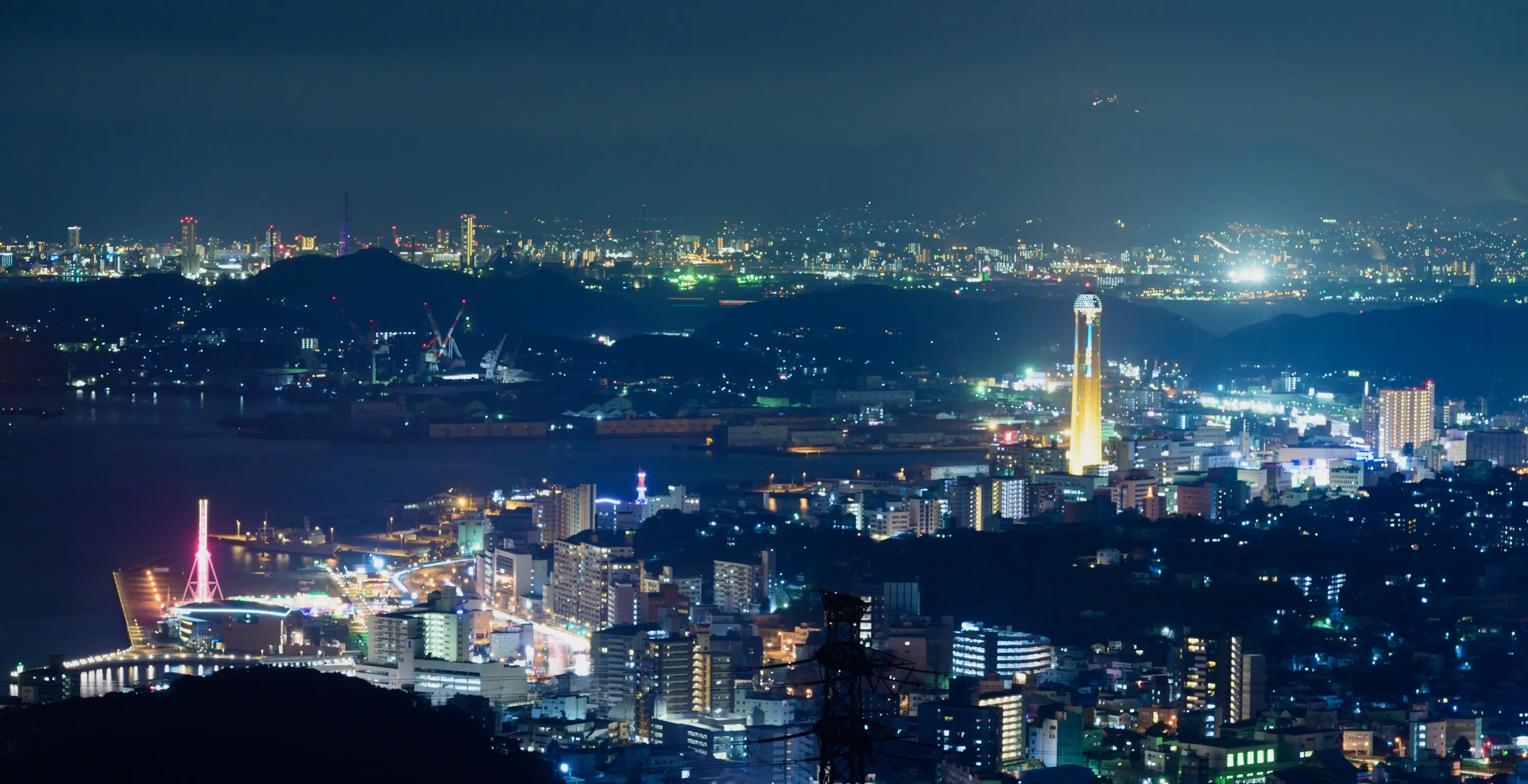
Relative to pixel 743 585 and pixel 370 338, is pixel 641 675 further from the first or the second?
pixel 370 338

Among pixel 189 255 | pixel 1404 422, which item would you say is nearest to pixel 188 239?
pixel 189 255

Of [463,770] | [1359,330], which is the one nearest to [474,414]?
[1359,330]

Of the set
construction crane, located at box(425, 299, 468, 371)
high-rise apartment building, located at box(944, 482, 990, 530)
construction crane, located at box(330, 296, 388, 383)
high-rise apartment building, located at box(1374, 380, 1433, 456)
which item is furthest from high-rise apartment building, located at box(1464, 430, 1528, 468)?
construction crane, located at box(425, 299, 468, 371)

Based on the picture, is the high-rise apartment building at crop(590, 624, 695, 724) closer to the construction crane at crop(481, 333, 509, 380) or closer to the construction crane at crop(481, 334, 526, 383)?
the construction crane at crop(481, 334, 526, 383)

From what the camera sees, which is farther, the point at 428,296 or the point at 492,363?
the point at 428,296

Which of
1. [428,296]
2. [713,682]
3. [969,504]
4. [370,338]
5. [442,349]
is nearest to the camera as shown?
[713,682]

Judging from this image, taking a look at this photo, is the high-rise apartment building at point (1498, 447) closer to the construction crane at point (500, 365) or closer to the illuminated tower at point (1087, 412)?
the illuminated tower at point (1087, 412)

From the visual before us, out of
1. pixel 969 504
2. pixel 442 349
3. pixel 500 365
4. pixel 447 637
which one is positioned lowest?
pixel 447 637
